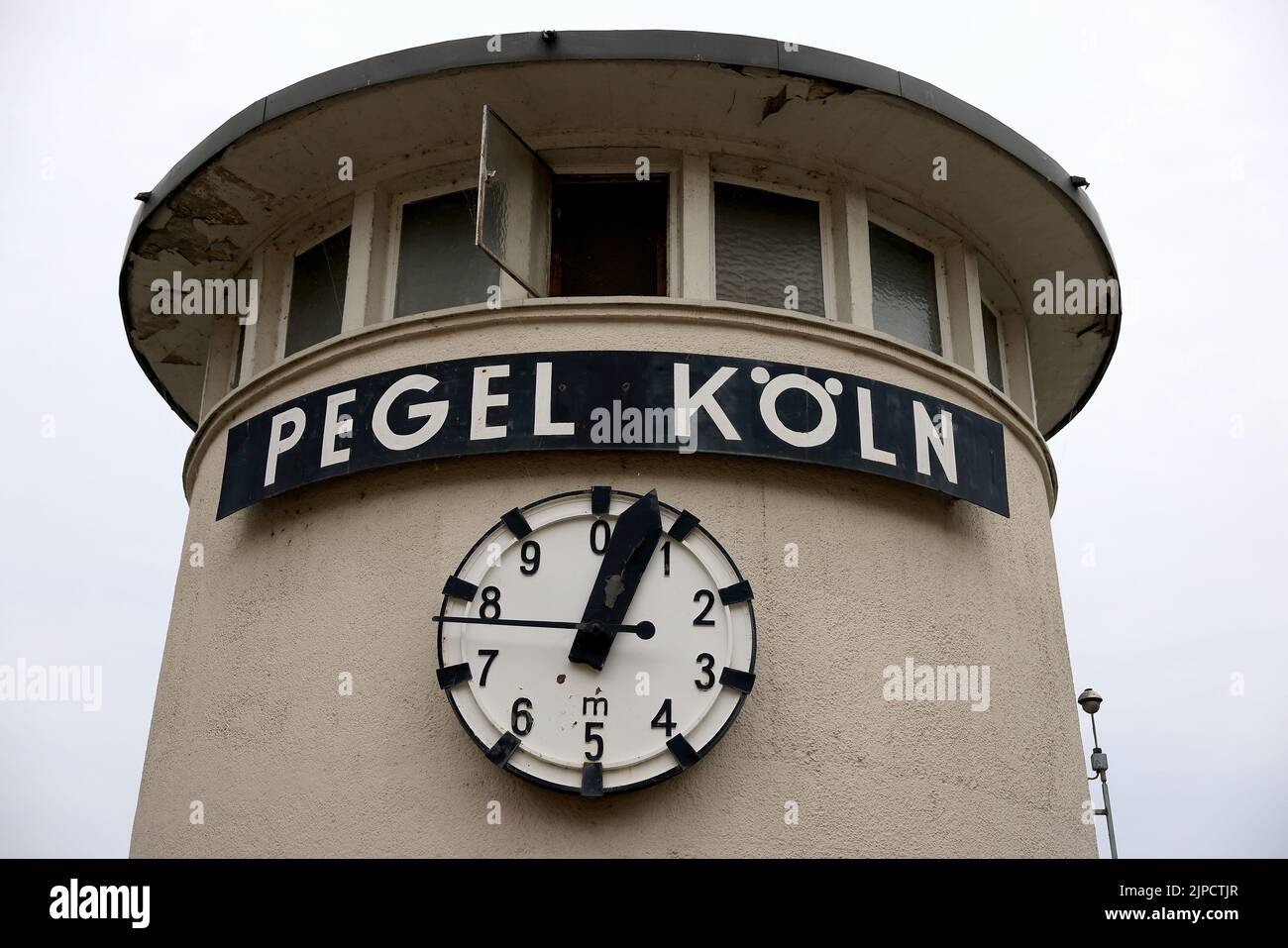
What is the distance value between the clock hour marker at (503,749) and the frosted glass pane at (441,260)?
3186mm

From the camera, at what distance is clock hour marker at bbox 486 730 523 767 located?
7902 mm

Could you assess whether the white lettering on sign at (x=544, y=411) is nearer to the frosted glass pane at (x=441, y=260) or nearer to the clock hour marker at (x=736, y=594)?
the frosted glass pane at (x=441, y=260)

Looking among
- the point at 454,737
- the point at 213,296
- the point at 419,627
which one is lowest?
the point at 454,737

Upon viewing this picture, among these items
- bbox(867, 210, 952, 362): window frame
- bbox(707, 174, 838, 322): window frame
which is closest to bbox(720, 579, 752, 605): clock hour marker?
bbox(707, 174, 838, 322): window frame

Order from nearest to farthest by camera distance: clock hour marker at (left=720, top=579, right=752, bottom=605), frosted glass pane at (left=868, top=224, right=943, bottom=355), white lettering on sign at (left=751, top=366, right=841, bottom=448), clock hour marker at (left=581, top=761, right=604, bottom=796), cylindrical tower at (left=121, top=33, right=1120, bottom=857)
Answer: clock hour marker at (left=581, top=761, right=604, bottom=796), cylindrical tower at (left=121, top=33, right=1120, bottom=857), clock hour marker at (left=720, top=579, right=752, bottom=605), white lettering on sign at (left=751, top=366, right=841, bottom=448), frosted glass pane at (left=868, top=224, right=943, bottom=355)

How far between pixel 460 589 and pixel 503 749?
99 cm

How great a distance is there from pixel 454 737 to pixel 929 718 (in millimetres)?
2762

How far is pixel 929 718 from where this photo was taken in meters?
8.55

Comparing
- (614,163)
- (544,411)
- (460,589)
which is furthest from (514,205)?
(460,589)

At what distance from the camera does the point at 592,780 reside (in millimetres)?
7832

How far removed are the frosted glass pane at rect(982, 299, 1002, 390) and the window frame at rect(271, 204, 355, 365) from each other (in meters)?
4.86

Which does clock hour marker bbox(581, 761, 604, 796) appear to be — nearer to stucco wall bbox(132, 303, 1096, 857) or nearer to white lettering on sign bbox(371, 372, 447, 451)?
stucco wall bbox(132, 303, 1096, 857)
